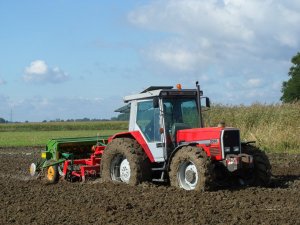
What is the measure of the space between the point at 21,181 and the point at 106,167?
8.45 ft

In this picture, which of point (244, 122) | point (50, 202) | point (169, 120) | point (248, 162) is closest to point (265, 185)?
point (248, 162)

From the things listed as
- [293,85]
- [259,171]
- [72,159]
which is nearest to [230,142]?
[259,171]

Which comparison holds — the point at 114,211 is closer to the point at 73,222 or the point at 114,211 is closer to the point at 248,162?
the point at 73,222

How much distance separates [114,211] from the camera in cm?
877

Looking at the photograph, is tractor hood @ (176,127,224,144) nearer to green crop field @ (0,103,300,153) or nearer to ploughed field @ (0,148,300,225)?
ploughed field @ (0,148,300,225)

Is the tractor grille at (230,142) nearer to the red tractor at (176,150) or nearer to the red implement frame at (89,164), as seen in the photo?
the red tractor at (176,150)

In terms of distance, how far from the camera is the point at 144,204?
9.37m

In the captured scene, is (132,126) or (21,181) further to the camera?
(21,181)

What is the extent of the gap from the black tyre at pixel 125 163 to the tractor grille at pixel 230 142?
5.52ft

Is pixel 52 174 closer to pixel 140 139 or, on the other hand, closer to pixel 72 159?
pixel 72 159

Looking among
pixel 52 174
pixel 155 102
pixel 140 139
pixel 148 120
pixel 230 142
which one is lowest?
pixel 52 174

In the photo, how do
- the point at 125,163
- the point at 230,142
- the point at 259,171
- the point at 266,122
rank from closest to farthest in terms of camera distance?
the point at 230,142, the point at 259,171, the point at 125,163, the point at 266,122

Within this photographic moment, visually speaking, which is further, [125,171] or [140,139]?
[125,171]

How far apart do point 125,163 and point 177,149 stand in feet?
4.92
